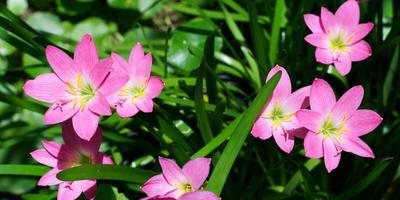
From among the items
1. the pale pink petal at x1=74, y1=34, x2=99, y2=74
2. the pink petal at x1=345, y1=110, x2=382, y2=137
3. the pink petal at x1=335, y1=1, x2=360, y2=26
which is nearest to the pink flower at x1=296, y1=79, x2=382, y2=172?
the pink petal at x1=345, y1=110, x2=382, y2=137

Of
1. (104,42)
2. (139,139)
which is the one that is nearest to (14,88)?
(104,42)

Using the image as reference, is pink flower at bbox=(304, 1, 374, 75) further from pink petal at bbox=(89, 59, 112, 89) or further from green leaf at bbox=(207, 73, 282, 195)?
pink petal at bbox=(89, 59, 112, 89)

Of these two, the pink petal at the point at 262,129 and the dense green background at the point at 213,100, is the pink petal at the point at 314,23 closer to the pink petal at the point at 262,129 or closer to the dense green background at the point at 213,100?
the dense green background at the point at 213,100

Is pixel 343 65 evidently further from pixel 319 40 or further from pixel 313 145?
pixel 313 145

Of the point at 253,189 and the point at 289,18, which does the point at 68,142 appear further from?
the point at 289,18

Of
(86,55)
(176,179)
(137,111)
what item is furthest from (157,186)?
(86,55)

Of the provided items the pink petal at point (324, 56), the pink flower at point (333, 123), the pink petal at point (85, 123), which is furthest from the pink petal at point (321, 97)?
the pink petal at point (85, 123)
